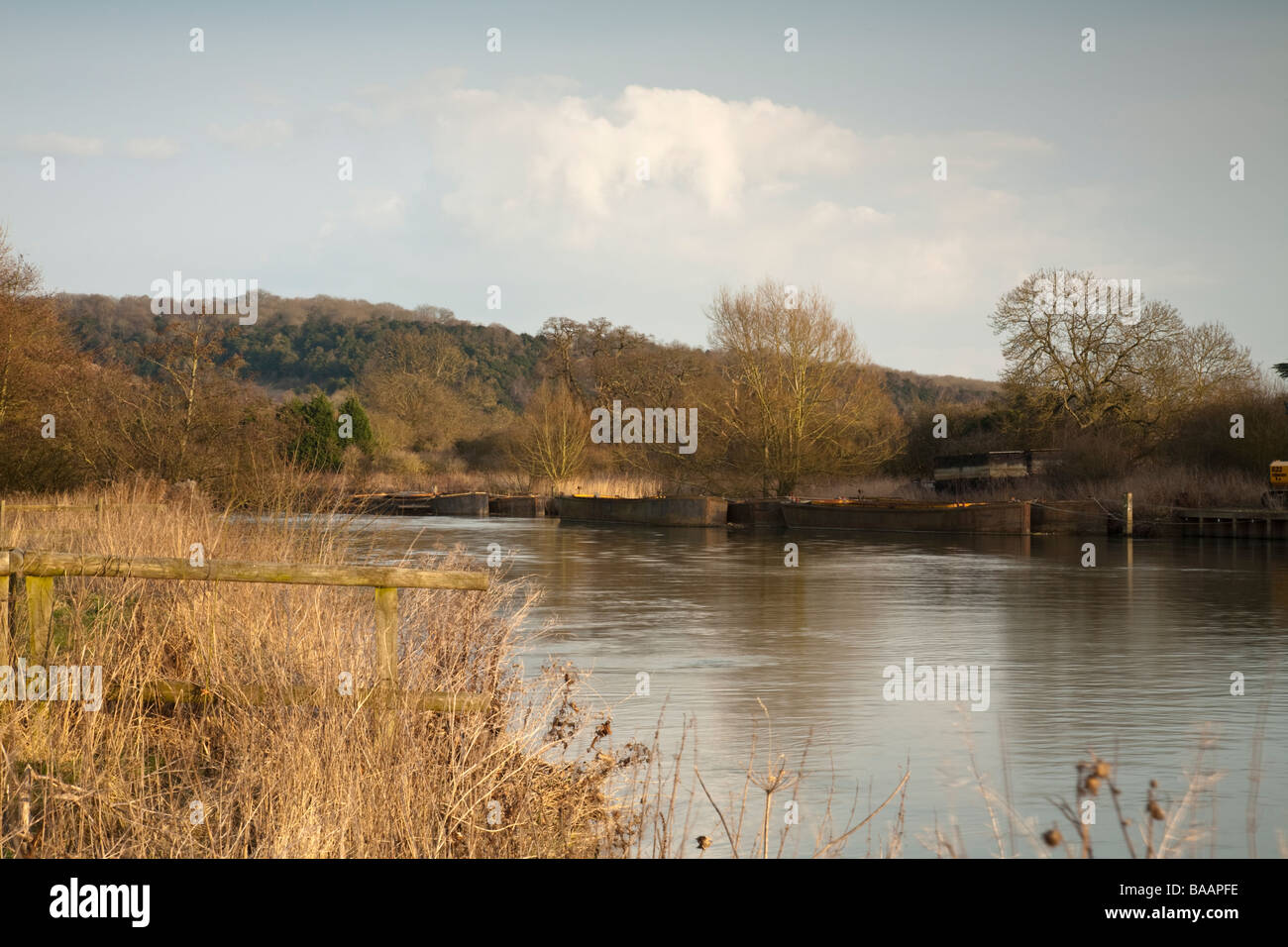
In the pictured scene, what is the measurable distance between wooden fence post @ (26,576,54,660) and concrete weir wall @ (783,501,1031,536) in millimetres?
32144

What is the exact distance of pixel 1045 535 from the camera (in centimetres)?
3522

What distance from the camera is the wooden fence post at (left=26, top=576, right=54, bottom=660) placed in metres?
6.36

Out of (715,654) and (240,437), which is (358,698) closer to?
(715,654)

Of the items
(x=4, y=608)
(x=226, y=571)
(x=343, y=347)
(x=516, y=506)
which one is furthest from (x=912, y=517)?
(x=343, y=347)

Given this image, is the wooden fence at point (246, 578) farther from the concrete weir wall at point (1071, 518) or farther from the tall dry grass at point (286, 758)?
the concrete weir wall at point (1071, 518)

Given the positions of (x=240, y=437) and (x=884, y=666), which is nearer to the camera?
(x=884, y=666)

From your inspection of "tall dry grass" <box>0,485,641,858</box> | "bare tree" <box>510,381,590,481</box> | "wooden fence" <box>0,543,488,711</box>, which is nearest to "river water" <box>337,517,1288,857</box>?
"tall dry grass" <box>0,485,641,858</box>

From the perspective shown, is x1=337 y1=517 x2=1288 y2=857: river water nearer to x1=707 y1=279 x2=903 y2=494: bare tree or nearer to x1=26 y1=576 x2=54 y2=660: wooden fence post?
x1=26 y1=576 x2=54 y2=660: wooden fence post

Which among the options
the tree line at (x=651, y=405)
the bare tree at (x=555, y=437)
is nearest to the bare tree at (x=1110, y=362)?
the tree line at (x=651, y=405)

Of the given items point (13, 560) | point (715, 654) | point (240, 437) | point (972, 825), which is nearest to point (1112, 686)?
point (715, 654)

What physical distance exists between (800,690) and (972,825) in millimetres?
3920

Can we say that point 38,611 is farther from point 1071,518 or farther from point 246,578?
point 1071,518

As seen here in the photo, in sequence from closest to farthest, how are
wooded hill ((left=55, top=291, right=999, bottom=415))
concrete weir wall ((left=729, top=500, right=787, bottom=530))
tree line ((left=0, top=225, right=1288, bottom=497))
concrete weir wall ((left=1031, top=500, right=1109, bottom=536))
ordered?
tree line ((left=0, top=225, right=1288, bottom=497)), concrete weir wall ((left=1031, top=500, right=1109, bottom=536)), concrete weir wall ((left=729, top=500, right=787, bottom=530)), wooded hill ((left=55, top=291, right=999, bottom=415))

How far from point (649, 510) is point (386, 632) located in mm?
36993
